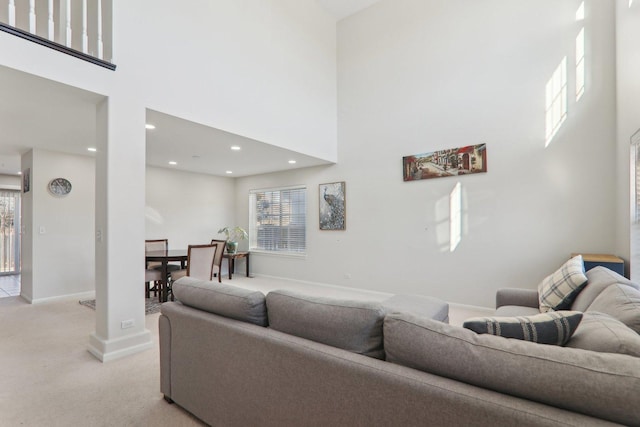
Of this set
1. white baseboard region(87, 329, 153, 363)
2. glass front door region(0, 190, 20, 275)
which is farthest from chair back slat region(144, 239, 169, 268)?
glass front door region(0, 190, 20, 275)

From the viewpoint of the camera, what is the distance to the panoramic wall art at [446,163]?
4199 millimetres

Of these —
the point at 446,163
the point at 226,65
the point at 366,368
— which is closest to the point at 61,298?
the point at 226,65

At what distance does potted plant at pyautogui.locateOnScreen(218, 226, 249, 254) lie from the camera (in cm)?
647

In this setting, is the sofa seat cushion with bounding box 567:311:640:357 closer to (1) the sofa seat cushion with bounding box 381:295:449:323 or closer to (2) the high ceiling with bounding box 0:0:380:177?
(1) the sofa seat cushion with bounding box 381:295:449:323

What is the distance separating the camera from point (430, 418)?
1.01 m

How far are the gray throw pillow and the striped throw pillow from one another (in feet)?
4.17

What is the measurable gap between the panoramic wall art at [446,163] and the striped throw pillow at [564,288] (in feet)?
6.81

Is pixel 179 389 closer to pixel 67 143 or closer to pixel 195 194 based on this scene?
pixel 67 143

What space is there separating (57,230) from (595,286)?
6.38m

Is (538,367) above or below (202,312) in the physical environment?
above

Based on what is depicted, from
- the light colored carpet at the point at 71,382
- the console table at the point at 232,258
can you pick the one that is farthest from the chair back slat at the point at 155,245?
the light colored carpet at the point at 71,382

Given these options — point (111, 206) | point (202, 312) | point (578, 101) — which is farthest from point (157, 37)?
point (578, 101)

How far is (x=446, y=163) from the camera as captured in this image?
14.6 ft

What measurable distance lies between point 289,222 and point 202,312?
467 cm
